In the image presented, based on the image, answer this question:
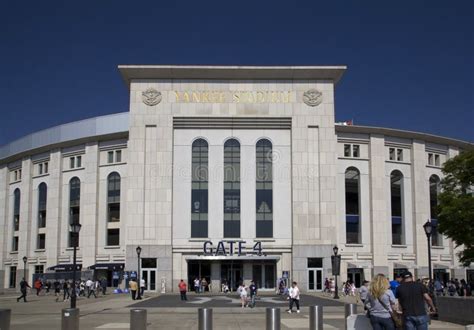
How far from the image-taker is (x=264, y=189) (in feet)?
212

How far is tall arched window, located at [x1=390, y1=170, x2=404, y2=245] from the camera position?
7031cm

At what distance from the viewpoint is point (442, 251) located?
72.1m

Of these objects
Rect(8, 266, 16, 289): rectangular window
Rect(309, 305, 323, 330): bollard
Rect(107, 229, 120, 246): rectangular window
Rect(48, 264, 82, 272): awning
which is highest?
Rect(107, 229, 120, 246): rectangular window

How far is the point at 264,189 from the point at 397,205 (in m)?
16.6

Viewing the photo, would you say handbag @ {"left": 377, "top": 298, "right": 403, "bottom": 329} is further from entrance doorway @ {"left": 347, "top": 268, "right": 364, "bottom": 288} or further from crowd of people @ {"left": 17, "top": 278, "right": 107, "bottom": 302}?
entrance doorway @ {"left": 347, "top": 268, "right": 364, "bottom": 288}

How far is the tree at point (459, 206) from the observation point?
43.4 meters

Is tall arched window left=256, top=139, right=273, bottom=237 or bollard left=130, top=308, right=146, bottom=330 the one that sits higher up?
tall arched window left=256, top=139, right=273, bottom=237

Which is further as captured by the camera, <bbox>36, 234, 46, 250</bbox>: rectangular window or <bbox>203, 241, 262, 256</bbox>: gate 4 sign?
<bbox>36, 234, 46, 250</bbox>: rectangular window

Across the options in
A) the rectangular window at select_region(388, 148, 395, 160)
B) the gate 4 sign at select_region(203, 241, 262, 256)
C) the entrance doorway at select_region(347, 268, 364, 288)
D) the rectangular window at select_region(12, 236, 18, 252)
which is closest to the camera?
the gate 4 sign at select_region(203, 241, 262, 256)

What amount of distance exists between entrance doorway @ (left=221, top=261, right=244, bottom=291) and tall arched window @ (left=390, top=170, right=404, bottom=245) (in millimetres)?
18339

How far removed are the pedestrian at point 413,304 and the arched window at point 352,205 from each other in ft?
186

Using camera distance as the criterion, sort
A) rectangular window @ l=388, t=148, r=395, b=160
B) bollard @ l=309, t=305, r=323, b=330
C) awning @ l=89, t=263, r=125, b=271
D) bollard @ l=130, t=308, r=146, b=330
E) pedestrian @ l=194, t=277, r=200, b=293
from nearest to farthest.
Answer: bollard @ l=130, t=308, r=146, b=330
bollard @ l=309, t=305, r=323, b=330
pedestrian @ l=194, t=277, r=200, b=293
awning @ l=89, t=263, r=125, b=271
rectangular window @ l=388, t=148, r=395, b=160

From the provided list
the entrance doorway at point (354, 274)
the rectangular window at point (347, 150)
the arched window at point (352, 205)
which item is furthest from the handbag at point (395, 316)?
the rectangular window at point (347, 150)

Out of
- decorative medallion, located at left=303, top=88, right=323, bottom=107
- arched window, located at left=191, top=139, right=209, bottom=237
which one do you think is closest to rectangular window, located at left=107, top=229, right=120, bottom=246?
arched window, located at left=191, top=139, right=209, bottom=237
